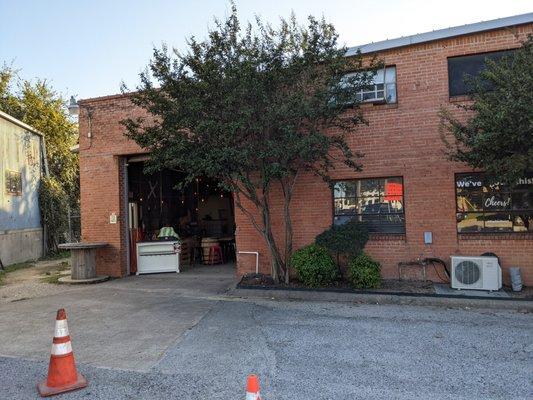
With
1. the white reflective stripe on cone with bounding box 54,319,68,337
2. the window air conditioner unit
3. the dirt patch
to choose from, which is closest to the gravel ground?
the white reflective stripe on cone with bounding box 54,319,68,337

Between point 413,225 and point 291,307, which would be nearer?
point 291,307

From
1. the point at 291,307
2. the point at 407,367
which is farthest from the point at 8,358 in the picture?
the point at 407,367

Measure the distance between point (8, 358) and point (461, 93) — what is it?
952cm

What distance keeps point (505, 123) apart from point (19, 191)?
16.4 metres

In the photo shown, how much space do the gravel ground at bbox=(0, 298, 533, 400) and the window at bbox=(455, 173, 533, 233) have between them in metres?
2.35

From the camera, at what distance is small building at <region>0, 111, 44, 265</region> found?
15.5 metres

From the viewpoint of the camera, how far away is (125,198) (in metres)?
12.5

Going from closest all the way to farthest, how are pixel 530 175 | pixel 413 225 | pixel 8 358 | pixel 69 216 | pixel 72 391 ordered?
pixel 72 391, pixel 8 358, pixel 530 175, pixel 413 225, pixel 69 216

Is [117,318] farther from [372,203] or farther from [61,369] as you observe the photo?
[372,203]

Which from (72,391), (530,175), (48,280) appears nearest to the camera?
(72,391)

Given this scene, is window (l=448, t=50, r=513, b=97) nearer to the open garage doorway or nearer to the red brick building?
the red brick building

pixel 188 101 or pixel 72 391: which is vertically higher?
pixel 188 101

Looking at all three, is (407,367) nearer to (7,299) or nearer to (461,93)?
(461,93)

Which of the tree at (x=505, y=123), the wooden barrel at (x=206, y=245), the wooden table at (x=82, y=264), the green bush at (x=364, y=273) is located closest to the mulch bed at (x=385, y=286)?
the green bush at (x=364, y=273)
